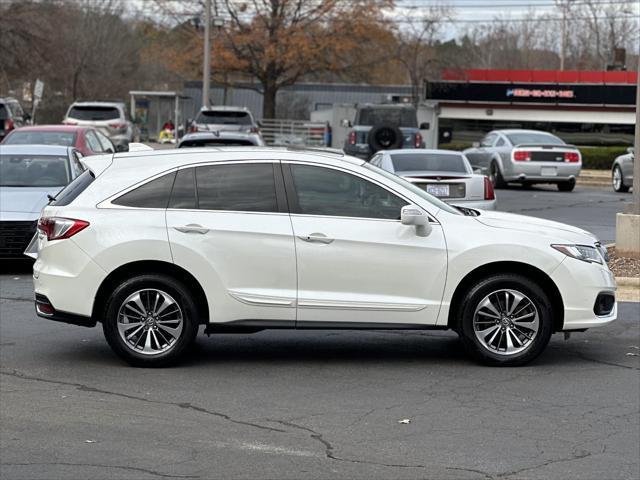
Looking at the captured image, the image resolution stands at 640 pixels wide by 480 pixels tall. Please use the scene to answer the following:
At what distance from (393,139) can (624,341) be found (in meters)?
19.3

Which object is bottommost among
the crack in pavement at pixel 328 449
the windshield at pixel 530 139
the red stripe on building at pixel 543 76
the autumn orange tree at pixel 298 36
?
the crack in pavement at pixel 328 449

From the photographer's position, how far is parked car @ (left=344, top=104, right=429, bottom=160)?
29312mm

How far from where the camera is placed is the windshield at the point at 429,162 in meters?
17.2

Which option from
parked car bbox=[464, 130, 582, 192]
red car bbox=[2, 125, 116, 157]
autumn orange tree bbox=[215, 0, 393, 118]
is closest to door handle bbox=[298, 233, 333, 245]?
red car bbox=[2, 125, 116, 157]

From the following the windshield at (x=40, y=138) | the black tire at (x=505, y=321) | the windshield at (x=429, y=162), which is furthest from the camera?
the windshield at (x=40, y=138)

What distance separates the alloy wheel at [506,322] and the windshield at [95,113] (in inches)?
1114

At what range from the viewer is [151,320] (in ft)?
29.0

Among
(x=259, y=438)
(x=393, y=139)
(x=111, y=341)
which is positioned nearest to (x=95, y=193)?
(x=111, y=341)

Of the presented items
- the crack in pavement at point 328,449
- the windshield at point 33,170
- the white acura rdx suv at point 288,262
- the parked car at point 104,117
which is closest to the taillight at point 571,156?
the parked car at point 104,117

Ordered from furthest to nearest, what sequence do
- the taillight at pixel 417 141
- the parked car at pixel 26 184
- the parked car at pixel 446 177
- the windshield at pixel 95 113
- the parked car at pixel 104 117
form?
the windshield at pixel 95 113
the parked car at pixel 104 117
the taillight at pixel 417 141
the parked car at pixel 446 177
the parked car at pixel 26 184

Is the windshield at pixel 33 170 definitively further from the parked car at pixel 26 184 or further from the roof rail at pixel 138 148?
the roof rail at pixel 138 148

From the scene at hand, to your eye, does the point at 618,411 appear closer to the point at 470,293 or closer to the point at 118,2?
the point at 470,293

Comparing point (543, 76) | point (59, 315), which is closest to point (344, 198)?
point (59, 315)

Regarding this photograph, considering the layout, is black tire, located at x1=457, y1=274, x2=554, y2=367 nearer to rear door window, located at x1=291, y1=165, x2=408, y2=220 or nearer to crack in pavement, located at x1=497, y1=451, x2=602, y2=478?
rear door window, located at x1=291, y1=165, x2=408, y2=220
